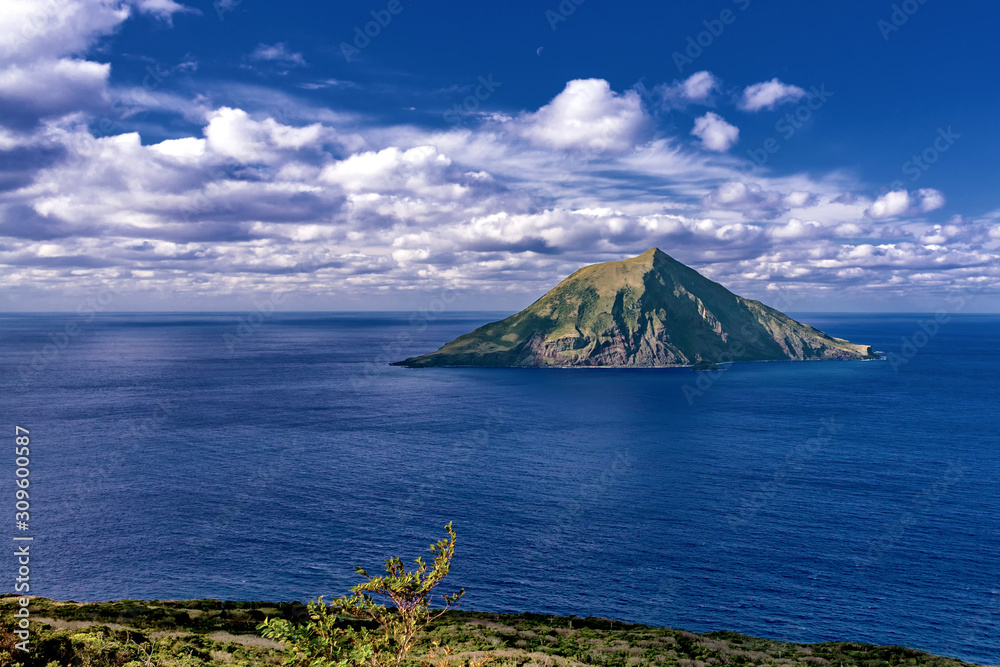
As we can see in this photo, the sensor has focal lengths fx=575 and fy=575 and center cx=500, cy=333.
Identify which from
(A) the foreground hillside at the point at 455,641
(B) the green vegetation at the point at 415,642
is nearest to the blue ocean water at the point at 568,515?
(A) the foreground hillside at the point at 455,641

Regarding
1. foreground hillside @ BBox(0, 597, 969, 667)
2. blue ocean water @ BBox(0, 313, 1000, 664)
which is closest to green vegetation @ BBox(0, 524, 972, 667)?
foreground hillside @ BBox(0, 597, 969, 667)

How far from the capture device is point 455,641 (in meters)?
56.4

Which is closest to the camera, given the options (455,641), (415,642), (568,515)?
(415,642)

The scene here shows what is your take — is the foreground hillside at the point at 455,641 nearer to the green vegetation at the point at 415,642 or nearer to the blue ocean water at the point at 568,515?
the green vegetation at the point at 415,642

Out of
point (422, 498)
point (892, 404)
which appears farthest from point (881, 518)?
point (892, 404)

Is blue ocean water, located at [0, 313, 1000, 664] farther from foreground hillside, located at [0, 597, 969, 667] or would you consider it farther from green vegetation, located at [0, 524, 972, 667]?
green vegetation, located at [0, 524, 972, 667]

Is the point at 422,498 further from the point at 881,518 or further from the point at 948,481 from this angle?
the point at 948,481

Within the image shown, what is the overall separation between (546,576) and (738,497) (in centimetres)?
4562

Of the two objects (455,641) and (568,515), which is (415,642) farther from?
(568,515)

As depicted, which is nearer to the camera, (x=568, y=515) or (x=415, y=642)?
(x=415, y=642)

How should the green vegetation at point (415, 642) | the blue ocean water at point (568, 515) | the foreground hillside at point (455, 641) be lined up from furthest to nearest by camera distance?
the blue ocean water at point (568, 515)
the foreground hillside at point (455, 641)
the green vegetation at point (415, 642)

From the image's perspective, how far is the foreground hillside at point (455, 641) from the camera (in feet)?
154

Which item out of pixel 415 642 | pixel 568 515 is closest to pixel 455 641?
pixel 415 642

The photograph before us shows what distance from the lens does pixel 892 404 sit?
18925cm
